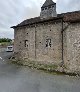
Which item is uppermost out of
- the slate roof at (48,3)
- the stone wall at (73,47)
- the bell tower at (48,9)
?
the slate roof at (48,3)

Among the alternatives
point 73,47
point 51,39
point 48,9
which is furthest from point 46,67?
point 48,9

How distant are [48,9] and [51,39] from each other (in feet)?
18.2

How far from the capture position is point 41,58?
24.2 m

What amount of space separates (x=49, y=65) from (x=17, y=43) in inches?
375

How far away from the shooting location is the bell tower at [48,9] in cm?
2536

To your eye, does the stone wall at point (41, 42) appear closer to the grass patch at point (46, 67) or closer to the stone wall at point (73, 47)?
the grass patch at point (46, 67)

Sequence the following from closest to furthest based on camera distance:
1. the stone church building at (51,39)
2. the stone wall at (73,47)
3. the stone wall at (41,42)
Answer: the stone wall at (73,47), the stone church building at (51,39), the stone wall at (41,42)

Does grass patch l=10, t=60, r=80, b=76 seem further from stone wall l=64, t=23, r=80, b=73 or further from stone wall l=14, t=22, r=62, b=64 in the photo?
stone wall l=64, t=23, r=80, b=73

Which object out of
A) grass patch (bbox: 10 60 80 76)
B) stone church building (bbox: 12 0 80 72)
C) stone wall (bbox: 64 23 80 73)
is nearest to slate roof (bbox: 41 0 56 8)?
stone church building (bbox: 12 0 80 72)

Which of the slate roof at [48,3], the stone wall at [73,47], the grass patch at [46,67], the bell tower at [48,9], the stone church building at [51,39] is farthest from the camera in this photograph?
the slate roof at [48,3]

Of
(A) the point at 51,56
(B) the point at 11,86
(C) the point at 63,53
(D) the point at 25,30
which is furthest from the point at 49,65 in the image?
(B) the point at 11,86

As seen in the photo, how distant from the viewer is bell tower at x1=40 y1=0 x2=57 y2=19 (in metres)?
25.4

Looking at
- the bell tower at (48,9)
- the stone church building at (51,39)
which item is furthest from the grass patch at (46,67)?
the bell tower at (48,9)

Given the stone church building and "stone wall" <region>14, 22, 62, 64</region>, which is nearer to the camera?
the stone church building
